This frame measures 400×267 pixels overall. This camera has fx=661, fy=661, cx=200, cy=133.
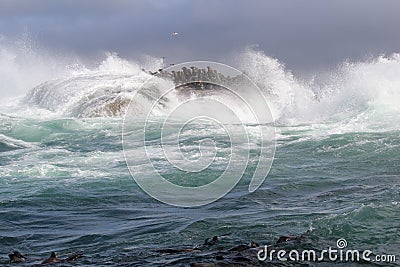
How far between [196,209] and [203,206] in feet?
0.92

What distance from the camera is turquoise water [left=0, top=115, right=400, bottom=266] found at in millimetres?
7812

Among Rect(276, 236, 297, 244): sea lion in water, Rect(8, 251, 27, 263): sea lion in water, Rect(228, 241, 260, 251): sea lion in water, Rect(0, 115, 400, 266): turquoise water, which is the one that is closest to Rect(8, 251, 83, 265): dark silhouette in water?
Rect(8, 251, 27, 263): sea lion in water

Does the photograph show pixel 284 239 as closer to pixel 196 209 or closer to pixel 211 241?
pixel 211 241

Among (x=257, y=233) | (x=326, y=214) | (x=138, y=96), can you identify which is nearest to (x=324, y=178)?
(x=326, y=214)

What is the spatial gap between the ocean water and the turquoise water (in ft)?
0.06

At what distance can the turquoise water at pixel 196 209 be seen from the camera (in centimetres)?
781

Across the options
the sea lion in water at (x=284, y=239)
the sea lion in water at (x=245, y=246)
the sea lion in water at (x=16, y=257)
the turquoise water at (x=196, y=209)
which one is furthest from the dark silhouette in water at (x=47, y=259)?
the sea lion in water at (x=284, y=239)

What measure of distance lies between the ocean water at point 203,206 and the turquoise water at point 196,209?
0.8 inches

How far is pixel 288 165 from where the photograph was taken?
14.9 metres

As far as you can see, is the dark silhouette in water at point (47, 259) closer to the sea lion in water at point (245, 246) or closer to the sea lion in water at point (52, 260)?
the sea lion in water at point (52, 260)

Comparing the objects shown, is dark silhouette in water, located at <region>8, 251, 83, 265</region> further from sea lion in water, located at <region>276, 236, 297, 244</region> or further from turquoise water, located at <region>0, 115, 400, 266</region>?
sea lion in water, located at <region>276, 236, 297, 244</region>

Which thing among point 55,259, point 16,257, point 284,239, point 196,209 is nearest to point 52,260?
point 55,259

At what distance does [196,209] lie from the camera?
10398 millimetres

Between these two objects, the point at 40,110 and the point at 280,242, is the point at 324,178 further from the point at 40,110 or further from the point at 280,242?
the point at 40,110
